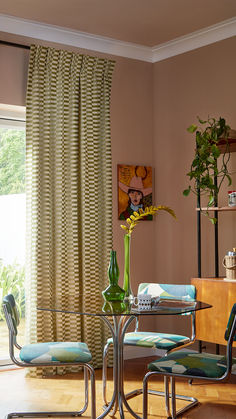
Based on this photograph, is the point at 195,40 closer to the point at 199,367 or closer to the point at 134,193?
the point at 134,193

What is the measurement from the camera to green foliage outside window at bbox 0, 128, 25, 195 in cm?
506

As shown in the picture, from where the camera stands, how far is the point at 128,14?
473cm

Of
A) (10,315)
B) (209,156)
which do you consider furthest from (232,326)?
(209,156)

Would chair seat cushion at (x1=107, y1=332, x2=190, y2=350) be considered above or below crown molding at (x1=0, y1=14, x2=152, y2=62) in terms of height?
below

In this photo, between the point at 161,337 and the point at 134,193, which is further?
the point at 134,193

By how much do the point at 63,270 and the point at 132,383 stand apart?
108cm

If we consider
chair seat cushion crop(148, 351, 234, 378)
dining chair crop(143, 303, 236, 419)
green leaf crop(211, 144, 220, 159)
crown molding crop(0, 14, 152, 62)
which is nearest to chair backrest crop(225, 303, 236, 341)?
dining chair crop(143, 303, 236, 419)

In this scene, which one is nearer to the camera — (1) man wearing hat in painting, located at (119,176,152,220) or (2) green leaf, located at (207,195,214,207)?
(2) green leaf, located at (207,195,214,207)

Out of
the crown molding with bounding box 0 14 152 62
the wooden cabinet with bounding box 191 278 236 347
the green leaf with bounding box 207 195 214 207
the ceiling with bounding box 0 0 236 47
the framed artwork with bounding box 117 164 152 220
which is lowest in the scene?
the wooden cabinet with bounding box 191 278 236 347

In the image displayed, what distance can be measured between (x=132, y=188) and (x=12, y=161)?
114cm

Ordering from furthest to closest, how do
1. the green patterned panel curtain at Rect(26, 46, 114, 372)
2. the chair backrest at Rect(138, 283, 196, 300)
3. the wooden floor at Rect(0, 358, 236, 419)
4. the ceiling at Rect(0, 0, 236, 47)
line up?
1. the green patterned panel curtain at Rect(26, 46, 114, 372)
2. the ceiling at Rect(0, 0, 236, 47)
3. the chair backrest at Rect(138, 283, 196, 300)
4. the wooden floor at Rect(0, 358, 236, 419)

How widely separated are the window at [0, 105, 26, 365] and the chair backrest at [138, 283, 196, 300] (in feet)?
4.28

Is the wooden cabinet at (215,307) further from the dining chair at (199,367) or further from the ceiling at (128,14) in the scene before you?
the ceiling at (128,14)

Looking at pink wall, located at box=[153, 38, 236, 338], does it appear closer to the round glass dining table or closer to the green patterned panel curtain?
the green patterned panel curtain
